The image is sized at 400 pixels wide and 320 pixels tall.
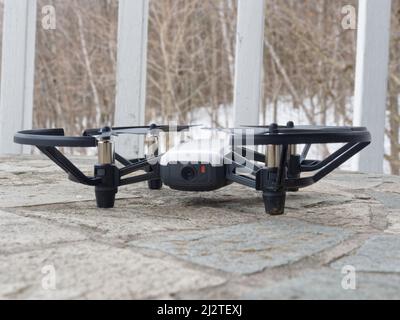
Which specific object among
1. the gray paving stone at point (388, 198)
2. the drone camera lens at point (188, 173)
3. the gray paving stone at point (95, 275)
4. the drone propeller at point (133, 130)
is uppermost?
the drone propeller at point (133, 130)

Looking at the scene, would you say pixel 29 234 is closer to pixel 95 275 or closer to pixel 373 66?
pixel 95 275

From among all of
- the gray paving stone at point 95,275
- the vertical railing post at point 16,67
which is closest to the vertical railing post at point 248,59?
the vertical railing post at point 16,67

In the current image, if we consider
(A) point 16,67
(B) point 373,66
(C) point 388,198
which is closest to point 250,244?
(C) point 388,198

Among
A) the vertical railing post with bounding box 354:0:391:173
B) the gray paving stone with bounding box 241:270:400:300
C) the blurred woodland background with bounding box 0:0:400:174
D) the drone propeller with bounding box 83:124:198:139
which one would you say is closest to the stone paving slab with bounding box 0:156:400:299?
the gray paving stone with bounding box 241:270:400:300

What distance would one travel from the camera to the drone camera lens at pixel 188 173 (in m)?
1.42

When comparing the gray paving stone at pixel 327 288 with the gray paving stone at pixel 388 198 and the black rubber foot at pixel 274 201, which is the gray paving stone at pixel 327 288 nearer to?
the black rubber foot at pixel 274 201

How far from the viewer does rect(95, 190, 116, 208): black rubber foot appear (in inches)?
55.2

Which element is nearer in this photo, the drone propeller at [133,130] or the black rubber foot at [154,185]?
the drone propeller at [133,130]

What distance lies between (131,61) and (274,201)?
1.47m

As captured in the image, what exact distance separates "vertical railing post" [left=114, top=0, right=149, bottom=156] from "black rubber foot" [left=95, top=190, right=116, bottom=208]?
125 cm

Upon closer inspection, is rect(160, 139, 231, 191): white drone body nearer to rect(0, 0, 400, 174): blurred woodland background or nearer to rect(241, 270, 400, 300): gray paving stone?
rect(241, 270, 400, 300): gray paving stone

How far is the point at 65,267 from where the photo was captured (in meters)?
0.89

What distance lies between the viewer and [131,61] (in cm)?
263
